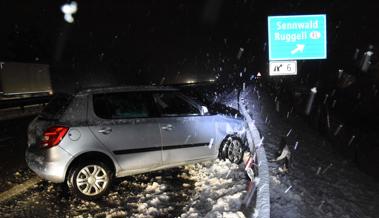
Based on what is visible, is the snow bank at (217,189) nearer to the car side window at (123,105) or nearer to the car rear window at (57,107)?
the car side window at (123,105)

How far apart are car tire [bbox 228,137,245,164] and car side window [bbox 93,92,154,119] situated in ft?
6.35

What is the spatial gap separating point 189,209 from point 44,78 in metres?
28.4

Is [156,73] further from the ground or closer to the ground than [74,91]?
closer to the ground

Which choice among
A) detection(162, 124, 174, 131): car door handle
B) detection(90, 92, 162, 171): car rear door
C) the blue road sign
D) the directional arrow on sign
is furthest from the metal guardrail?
the directional arrow on sign

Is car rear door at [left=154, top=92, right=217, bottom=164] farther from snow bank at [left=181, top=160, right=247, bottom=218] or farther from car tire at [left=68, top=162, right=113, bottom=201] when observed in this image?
car tire at [left=68, top=162, right=113, bottom=201]

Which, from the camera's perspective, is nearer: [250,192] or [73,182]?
[250,192]

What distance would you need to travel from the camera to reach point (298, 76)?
1102 inches

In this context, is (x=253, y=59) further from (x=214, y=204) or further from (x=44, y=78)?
(x=214, y=204)

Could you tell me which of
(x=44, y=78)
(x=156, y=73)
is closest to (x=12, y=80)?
(x=44, y=78)

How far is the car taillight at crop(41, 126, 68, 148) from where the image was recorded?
20.9ft

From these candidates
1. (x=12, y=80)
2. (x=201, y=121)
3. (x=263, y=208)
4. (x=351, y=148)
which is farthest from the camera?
(x=12, y=80)

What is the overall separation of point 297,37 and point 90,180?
22647mm

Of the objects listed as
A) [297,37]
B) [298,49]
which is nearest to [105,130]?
[298,49]

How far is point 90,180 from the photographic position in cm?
662
